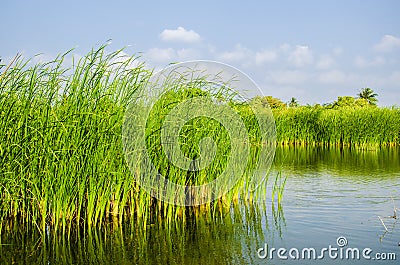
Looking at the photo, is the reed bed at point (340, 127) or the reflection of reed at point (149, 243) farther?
the reed bed at point (340, 127)

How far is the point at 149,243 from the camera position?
187 inches

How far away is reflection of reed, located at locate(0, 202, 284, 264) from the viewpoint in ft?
14.1

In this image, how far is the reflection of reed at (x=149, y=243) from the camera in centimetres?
430

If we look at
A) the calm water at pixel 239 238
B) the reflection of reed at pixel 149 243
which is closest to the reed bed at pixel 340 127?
→ the calm water at pixel 239 238

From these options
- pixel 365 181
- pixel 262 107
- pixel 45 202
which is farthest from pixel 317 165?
pixel 45 202

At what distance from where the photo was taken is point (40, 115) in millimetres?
5043

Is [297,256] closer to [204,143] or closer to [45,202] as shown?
[204,143]

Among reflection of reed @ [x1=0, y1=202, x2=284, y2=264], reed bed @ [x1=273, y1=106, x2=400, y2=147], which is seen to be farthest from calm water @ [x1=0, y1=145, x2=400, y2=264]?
reed bed @ [x1=273, y1=106, x2=400, y2=147]

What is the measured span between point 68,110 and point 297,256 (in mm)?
2577

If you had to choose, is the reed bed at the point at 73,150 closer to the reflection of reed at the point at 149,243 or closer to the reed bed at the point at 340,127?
the reflection of reed at the point at 149,243

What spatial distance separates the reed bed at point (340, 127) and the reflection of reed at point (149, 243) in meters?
13.3

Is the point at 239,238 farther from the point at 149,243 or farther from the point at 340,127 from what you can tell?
the point at 340,127

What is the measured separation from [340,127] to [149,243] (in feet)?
54.4

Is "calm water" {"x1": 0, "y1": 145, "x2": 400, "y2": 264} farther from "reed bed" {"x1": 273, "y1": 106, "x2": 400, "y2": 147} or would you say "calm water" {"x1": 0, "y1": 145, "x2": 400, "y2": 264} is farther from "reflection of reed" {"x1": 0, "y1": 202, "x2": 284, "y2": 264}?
"reed bed" {"x1": 273, "y1": 106, "x2": 400, "y2": 147}
